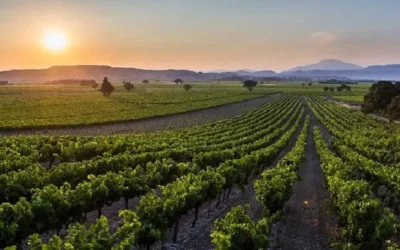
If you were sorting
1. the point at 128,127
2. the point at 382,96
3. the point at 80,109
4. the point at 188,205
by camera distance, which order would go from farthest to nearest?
the point at 80,109, the point at 382,96, the point at 128,127, the point at 188,205

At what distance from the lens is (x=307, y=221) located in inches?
795

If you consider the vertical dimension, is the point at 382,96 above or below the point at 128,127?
above

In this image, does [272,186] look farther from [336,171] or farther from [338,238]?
[336,171]

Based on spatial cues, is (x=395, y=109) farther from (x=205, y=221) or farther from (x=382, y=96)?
(x=205, y=221)

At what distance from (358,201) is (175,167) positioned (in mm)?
10951

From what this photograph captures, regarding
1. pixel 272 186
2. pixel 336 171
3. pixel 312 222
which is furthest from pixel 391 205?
pixel 272 186

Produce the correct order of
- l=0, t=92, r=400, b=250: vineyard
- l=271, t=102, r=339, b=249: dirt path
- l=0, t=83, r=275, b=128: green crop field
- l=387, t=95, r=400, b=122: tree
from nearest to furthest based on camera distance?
l=0, t=92, r=400, b=250: vineyard → l=271, t=102, r=339, b=249: dirt path → l=0, t=83, r=275, b=128: green crop field → l=387, t=95, r=400, b=122: tree

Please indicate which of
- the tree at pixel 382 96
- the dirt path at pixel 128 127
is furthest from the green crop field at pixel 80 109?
the tree at pixel 382 96

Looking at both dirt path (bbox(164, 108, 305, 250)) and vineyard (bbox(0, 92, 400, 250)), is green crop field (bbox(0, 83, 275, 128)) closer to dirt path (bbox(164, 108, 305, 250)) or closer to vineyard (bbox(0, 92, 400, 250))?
vineyard (bbox(0, 92, 400, 250))

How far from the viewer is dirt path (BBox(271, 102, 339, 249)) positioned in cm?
1744

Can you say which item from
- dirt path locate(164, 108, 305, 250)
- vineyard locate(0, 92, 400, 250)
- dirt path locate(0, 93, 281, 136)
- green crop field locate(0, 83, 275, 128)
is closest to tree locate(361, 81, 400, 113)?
dirt path locate(0, 93, 281, 136)

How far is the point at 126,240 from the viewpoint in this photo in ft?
38.4

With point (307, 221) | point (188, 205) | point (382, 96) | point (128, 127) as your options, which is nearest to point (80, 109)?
point (128, 127)

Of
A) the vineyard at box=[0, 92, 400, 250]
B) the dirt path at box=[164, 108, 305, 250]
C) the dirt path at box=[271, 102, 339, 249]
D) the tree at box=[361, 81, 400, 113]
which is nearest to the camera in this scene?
the vineyard at box=[0, 92, 400, 250]
